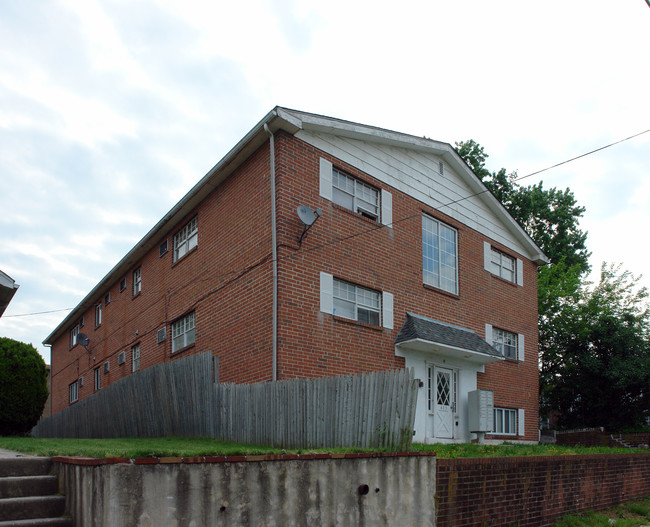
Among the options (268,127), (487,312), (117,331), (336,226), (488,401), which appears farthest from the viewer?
(117,331)

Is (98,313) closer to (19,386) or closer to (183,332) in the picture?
(183,332)

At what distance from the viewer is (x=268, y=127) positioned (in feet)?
42.4

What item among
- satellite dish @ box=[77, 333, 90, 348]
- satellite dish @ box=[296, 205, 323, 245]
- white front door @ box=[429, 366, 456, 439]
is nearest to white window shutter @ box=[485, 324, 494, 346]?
white front door @ box=[429, 366, 456, 439]

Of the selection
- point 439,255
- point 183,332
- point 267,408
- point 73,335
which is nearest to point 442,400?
point 439,255

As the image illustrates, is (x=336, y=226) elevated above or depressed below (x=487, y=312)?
above

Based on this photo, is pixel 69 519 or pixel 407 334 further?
pixel 407 334

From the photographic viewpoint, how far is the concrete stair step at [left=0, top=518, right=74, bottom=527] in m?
5.93

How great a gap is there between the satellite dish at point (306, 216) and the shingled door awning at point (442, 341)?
352cm

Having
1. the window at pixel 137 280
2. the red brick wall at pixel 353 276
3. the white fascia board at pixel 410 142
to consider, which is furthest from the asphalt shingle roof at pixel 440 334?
the window at pixel 137 280

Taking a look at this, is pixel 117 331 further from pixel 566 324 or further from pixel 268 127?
pixel 566 324

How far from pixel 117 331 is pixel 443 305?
11.6 m

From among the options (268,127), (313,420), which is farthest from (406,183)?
(313,420)

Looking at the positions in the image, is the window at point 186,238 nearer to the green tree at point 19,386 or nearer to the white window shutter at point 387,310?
the green tree at point 19,386

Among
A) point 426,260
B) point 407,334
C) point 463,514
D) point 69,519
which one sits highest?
point 426,260
